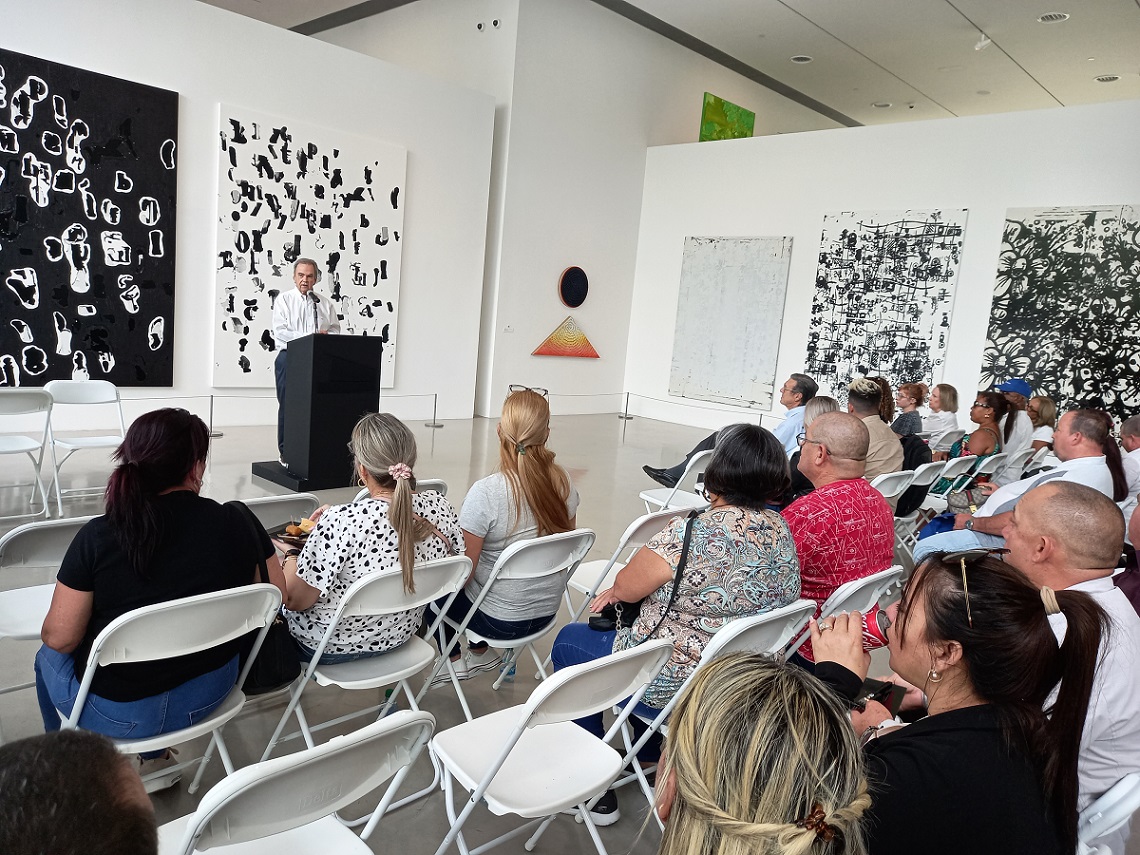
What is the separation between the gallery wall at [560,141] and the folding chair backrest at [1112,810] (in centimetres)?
853

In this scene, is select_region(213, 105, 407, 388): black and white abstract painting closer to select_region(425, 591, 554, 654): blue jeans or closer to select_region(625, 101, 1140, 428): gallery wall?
select_region(625, 101, 1140, 428): gallery wall

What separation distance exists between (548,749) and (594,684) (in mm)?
322

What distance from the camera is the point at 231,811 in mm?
1170

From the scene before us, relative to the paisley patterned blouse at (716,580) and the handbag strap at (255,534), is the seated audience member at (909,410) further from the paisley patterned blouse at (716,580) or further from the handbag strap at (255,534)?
the handbag strap at (255,534)

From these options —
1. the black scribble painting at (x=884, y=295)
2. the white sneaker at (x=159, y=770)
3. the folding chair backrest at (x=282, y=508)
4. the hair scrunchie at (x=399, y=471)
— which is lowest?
the white sneaker at (x=159, y=770)

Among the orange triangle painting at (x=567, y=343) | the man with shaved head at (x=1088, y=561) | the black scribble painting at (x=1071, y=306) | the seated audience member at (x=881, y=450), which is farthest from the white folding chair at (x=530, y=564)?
the orange triangle painting at (x=567, y=343)

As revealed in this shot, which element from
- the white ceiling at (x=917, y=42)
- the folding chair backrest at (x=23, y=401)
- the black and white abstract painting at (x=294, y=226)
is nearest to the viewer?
the folding chair backrest at (x=23, y=401)

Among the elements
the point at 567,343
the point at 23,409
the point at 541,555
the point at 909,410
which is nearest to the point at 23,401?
the point at 23,409

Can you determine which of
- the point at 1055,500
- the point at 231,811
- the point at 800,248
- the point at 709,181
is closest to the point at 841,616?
the point at 1055,500

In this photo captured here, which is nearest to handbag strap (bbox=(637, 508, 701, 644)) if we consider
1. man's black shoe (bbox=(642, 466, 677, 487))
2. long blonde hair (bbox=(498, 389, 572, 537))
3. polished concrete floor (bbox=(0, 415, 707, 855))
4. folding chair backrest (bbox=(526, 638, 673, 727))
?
folding chair backrest (bbox=(526, 638, 673, 727))

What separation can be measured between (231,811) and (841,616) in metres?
1.25

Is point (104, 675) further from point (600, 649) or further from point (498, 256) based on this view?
point (498, 256)

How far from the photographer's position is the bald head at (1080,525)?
2059 mm

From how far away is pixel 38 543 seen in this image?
2312 millimetres
